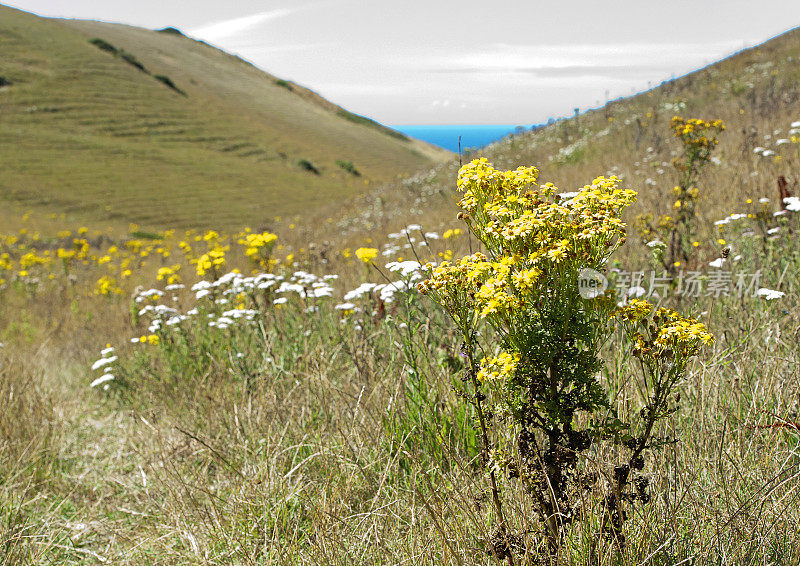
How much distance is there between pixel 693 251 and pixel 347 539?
Answer: 401 cm

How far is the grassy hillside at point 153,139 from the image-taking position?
24.5 meters

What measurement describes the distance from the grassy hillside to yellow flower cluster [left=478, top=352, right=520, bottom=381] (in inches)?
945

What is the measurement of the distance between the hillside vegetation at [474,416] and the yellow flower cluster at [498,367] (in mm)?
12

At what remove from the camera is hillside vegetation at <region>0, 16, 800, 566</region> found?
1518mm

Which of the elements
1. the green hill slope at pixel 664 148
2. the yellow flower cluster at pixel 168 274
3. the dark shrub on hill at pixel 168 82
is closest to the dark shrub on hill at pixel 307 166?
the dark shrub on hill at pixel 168 82

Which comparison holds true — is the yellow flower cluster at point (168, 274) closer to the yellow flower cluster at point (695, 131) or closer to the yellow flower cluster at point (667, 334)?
the yellow flower cluster at point (667, 334)

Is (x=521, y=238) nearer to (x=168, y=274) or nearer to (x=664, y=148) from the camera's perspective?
(x=168, y=274)

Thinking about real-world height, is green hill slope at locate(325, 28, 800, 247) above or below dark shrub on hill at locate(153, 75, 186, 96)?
below

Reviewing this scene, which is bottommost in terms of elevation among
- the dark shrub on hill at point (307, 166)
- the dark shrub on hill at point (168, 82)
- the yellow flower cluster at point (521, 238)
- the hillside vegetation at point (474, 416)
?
the hillside vegetation at point (474, 416)

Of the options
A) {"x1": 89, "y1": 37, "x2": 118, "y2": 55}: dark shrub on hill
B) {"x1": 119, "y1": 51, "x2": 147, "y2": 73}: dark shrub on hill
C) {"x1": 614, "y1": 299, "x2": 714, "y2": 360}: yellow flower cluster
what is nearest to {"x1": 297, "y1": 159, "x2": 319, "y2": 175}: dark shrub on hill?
{"x1": 119, "y1": 51, "x2": 147, "y2": 73}: dark shrub on hill

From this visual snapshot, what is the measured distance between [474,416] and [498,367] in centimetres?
75

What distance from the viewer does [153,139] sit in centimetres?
3244

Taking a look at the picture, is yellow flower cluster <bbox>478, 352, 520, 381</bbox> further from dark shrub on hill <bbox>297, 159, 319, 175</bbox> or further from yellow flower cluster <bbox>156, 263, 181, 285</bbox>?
dark shrub on hill <bbox>297, 159, 319, 175</bbox>

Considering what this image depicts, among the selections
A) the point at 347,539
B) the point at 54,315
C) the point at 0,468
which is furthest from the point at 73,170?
the point at 347,539
